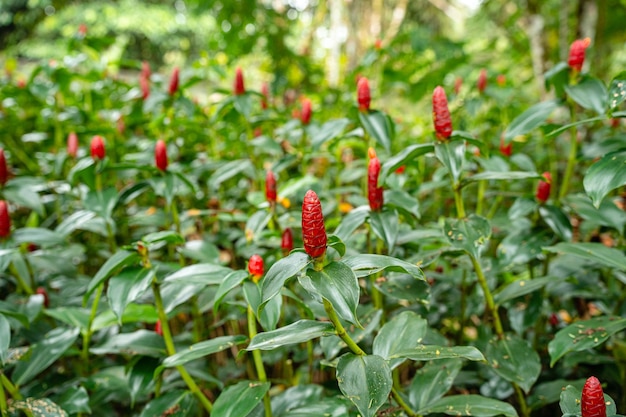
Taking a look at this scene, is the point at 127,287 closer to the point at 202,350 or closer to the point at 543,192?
the point at 202,350

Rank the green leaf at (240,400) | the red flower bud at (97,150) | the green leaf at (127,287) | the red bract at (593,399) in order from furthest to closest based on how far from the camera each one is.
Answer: the red flower bud at (97,150), the green leaf at (127,287), the green leaf at (240,400), the red bract at (593,399)

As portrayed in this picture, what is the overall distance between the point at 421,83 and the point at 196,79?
1.78 metres

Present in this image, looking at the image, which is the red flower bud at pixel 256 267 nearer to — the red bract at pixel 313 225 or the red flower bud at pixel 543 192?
the red bract at pixel 313 225

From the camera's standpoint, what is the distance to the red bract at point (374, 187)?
111 cm

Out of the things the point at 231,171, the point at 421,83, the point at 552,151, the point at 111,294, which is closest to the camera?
the point at 111,294

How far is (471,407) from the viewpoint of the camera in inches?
37.8

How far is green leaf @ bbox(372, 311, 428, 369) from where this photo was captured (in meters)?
0.95

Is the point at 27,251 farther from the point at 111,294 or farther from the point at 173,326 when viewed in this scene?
the point at 111,294

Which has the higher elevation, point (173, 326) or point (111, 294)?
point (111, 294)

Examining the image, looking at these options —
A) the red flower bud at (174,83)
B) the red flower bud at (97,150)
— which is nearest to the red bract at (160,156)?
the red flower bud at (97,150)

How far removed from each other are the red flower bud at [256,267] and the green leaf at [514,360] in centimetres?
62

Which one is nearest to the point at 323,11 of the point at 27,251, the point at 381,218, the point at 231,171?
the point at 231,171

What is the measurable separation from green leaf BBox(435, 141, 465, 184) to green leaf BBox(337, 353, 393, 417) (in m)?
0.46

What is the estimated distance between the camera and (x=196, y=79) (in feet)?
6.90
